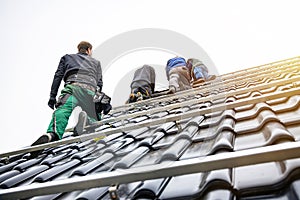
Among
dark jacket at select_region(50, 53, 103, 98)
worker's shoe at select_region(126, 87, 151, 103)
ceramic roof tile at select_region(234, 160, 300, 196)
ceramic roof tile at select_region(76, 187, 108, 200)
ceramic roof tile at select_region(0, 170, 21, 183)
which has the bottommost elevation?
ceramic roof tile at select_region(234, 160, 300, 196)

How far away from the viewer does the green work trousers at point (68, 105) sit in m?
2.79

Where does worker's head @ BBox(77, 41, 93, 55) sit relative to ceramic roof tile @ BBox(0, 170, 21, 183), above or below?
above

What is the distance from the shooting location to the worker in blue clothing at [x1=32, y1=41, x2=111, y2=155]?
291 centimetres

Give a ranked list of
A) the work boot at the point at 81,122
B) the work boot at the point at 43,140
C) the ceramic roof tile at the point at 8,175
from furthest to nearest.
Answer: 1. the work boot at the point at 81,122
2. the work boot at the point at 43,140
3. the ceramic roof tile at the point at 8,175

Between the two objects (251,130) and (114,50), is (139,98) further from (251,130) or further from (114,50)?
(251,130)

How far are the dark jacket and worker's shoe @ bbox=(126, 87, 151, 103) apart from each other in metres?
1.72

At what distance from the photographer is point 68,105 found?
303 centimetres

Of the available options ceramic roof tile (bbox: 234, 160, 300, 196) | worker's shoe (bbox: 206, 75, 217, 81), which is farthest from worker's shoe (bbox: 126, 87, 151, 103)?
ceramic roof tile (bbox: 234, 160, 300, 196)

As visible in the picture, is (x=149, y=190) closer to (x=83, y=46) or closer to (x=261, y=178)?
(x=261, y=178)

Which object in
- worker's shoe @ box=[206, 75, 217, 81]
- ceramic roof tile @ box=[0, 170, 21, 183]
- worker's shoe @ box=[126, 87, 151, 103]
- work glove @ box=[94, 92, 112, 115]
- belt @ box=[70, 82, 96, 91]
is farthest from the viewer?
worker's shoe @ box=[206, 75, 217, 81]

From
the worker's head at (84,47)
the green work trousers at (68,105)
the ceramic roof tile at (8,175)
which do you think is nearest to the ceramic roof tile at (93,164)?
the ceramic roof tile at (8,175)

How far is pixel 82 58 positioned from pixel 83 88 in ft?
1.79

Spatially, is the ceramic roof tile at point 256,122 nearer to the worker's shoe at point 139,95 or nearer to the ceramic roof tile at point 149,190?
the ceramic roof tile at point 149,190

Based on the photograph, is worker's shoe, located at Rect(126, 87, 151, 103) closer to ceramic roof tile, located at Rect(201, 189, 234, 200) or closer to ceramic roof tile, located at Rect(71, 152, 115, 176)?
ceramic roof tile, located at Rect(71, 152, 115, 176)
